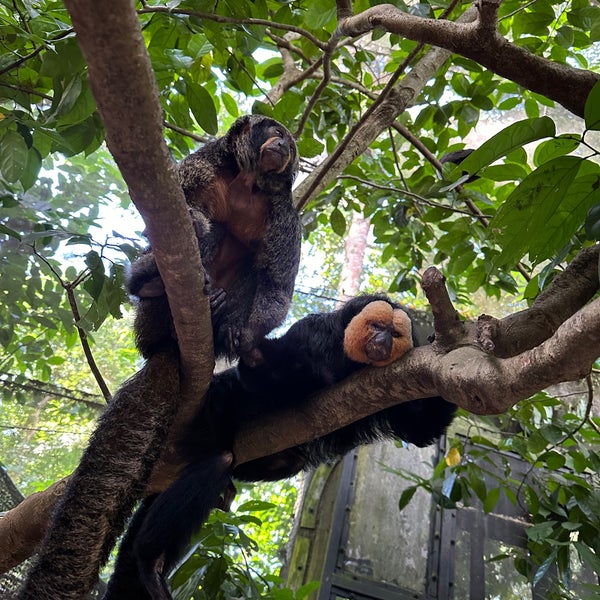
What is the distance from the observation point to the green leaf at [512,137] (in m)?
1.55

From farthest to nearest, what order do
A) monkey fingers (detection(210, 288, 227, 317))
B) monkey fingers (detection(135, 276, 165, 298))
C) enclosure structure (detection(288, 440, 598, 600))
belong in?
enclosure structure (detection(288, 440, 598, 600)) → monkey fingers (detection(210, 288, 227, 317)) → monkey fingers (detection(135, 276, 165, 298))

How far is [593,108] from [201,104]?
5.97ft

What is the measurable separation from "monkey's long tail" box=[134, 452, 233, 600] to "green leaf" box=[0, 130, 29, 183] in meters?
1.43

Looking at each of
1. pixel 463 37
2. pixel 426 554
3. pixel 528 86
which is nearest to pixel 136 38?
pixel 463 37

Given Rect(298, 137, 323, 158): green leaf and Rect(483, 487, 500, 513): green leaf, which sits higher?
Rect(298, 137, 323, 158): green leaf

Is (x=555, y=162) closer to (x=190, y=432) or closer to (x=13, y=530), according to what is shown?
(x=190, y=432)

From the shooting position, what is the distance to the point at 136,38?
1.14m

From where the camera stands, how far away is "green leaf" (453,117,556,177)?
5.09ft

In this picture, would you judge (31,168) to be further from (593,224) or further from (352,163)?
(593,224)

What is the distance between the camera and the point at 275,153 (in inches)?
115

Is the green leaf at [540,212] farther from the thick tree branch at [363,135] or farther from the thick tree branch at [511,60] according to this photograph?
the thick tree branch at [363,135]

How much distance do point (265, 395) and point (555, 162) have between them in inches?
65.1

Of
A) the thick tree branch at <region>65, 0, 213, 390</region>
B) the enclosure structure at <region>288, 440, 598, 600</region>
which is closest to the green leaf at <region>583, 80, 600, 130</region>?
the thick tree branch at <region>65, 0, 213, 390</region>

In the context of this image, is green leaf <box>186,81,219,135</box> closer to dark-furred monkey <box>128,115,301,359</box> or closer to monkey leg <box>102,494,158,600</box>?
dark-furred monkey <box>128,115,301,359</box>
